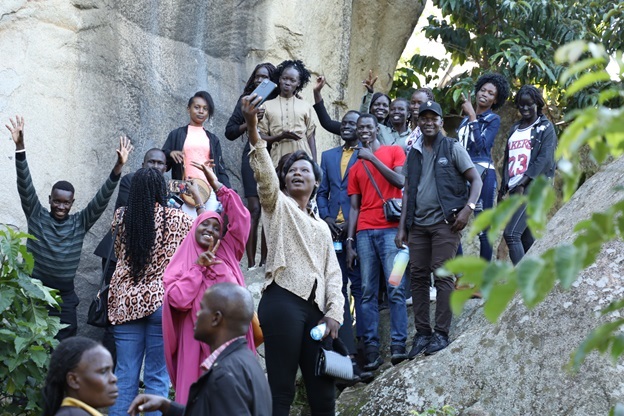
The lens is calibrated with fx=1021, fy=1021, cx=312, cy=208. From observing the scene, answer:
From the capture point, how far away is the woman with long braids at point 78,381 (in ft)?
13.3

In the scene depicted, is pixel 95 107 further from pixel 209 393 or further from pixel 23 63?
pixel 209 393

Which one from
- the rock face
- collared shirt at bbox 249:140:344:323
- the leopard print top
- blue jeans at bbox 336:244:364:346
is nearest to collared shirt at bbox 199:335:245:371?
collared shirt at bbox 249:140:344:323

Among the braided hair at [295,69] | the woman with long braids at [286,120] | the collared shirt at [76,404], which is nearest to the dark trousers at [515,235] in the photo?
the woman with long braids at [286,120]

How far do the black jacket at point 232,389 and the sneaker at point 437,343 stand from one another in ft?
11.8

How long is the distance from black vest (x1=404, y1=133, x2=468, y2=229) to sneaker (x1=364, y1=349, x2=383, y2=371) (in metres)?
1.18

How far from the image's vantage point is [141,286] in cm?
695

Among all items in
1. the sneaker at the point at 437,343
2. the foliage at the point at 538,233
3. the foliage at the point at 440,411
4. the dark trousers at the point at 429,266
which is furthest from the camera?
the dark trousers at the point at 429,266

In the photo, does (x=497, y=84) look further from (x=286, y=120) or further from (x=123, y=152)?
(x=123, y=152)

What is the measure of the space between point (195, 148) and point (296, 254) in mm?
3652

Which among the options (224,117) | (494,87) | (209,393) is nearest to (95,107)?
(224,117)

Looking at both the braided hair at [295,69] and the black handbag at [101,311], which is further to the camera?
the braided hair at [295,69]

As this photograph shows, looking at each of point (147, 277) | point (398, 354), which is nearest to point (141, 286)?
point (147, 277)

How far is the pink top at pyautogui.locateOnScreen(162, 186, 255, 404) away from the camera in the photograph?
6008 millimetres

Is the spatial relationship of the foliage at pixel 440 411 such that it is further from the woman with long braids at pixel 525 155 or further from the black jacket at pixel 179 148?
the black jacket at pixel 179 148
